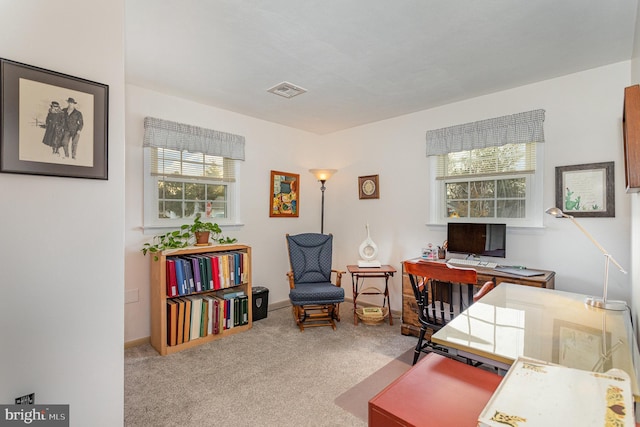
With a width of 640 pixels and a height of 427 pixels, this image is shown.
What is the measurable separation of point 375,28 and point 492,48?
947 millimetres

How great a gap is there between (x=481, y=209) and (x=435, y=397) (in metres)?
2.68

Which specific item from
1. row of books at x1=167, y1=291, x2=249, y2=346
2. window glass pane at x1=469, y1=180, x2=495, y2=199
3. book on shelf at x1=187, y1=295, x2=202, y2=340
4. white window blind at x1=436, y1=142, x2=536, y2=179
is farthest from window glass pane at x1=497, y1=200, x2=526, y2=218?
book on shelf at x1=187, y1=295, x2=202, y2=340

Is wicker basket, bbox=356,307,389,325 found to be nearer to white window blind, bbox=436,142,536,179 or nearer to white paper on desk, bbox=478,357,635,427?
white window blind, bbox=436,142,536,179

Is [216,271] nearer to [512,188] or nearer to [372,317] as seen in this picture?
[372,317]

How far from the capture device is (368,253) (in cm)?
393

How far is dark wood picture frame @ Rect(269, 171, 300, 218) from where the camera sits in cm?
420

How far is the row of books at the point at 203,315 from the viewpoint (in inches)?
114

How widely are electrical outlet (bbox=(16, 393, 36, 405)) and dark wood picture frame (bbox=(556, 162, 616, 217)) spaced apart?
3771 mm

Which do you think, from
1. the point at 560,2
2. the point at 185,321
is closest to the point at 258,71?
the point at 560,2

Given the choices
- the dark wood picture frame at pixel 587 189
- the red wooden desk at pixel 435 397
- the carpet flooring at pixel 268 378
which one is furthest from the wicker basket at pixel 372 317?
the red wooden desk at pixel 435 397

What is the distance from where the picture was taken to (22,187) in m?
1.28

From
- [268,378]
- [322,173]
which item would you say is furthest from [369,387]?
[322,173]

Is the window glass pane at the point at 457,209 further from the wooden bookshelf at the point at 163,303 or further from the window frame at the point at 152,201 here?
the window frame at the point at 152,201

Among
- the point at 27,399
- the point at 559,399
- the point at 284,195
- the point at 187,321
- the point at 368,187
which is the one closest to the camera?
the point at 559,399
